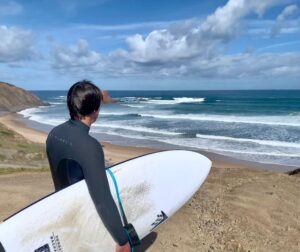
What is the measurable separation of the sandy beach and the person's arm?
2081mm

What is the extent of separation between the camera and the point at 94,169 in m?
2.54

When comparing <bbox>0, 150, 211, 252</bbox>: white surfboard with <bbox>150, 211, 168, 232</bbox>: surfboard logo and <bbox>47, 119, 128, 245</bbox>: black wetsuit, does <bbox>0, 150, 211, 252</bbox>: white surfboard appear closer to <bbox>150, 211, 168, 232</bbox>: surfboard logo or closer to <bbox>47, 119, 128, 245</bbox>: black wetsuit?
<bbox>150, 211, 168, 232</bbox>: surfboard logo

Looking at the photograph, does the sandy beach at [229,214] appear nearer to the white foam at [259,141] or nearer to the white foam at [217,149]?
the white foam at [217,149]

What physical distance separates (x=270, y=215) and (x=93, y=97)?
418 centimetres

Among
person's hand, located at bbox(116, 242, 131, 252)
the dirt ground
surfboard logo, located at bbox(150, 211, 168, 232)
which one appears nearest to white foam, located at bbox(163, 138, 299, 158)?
the dirt ground

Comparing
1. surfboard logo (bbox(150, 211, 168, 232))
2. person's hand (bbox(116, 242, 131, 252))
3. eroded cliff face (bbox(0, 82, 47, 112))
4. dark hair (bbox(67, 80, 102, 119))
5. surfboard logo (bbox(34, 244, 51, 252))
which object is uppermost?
dark hair (bbox(67, 80, 102, 119))

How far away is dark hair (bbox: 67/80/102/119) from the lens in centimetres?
268

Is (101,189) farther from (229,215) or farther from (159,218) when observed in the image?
(229,215)

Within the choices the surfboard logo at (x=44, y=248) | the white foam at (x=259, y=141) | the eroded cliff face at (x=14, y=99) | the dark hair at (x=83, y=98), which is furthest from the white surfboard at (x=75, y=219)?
the eroded cliff face at (x=14, y=99)

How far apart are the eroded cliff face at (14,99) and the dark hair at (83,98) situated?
168 feet

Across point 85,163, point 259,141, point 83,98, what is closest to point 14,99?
point 259,141

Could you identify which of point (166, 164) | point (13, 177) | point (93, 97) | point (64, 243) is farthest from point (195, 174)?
point (13, 177)

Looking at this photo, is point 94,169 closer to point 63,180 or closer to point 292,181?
point 63,180

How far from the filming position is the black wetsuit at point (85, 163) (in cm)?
255
